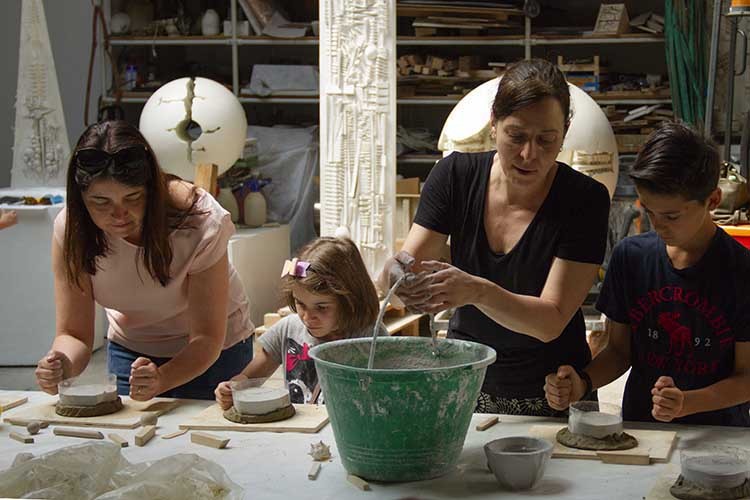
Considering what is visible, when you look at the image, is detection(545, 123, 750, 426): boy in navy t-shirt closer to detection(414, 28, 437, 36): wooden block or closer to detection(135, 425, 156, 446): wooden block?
detection(135, 425, 156, 446): wooden block

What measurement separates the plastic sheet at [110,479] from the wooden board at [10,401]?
585mm

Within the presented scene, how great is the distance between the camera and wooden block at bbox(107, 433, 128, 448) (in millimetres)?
2049

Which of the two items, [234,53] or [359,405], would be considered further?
[234,53]

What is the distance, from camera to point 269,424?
214 cm

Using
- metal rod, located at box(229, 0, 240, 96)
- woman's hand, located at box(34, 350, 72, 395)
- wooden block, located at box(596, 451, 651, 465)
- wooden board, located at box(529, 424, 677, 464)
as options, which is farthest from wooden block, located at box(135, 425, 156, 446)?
metal rod, located at box(229, 0, 240, 96)

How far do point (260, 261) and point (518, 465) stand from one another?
14.4 feet

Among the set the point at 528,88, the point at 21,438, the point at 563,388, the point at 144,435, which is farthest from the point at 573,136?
the point at 21,438

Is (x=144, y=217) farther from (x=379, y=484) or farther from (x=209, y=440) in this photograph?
(x=379, y=484)

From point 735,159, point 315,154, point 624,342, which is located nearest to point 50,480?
point 624,342

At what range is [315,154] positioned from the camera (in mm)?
7234

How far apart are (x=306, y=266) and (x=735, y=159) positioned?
4158 mm

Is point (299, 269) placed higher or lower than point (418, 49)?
lower

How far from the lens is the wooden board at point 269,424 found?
212cm

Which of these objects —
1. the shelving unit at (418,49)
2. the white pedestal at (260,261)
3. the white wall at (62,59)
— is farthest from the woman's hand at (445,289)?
the white wall at (62,59)
